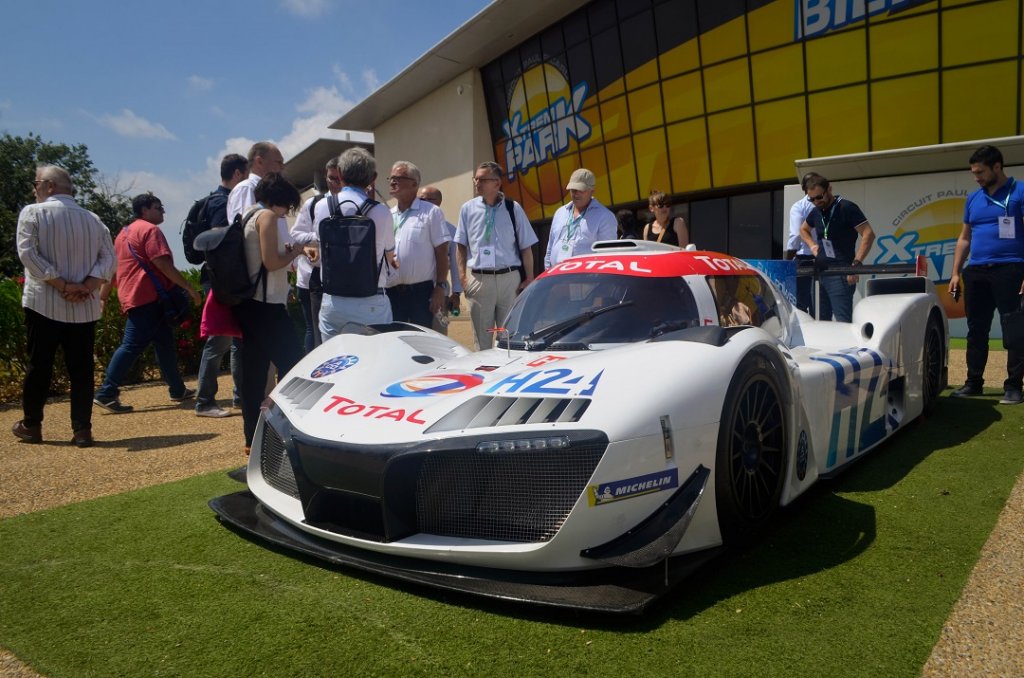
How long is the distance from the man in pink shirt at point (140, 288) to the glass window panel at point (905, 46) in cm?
1376

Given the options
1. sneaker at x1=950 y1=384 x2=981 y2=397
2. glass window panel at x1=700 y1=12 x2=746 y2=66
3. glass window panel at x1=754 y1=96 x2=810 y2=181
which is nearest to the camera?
sneaker at x1=950 y1=384 x2=981 y2=397

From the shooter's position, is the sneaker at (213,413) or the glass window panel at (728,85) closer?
the sneaker at (213,413)

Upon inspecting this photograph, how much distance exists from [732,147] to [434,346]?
1489 cm

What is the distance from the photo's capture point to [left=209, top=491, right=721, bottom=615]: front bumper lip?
6.83 feet

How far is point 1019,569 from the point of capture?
2.45 metres

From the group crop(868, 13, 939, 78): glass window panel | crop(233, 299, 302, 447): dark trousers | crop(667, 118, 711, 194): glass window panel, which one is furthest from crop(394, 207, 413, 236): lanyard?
crop(667, 118, 711, 194): glass window panel

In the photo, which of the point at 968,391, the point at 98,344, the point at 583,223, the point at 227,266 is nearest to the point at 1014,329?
the point at 968,391

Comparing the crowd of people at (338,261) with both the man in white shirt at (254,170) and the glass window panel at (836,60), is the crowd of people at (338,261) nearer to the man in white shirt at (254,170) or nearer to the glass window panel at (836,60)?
the man in white shirt at (254,170)

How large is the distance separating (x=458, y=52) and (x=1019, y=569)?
72.7 ft

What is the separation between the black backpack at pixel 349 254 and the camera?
13.1 ft

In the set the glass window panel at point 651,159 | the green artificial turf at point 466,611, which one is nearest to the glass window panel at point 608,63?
the glass window panel at point 651,159

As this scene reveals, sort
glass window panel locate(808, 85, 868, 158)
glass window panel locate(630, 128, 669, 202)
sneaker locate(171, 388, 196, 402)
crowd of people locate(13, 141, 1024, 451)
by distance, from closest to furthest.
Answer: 1. crowd of people locate(13, 141, 1024, 451)
2. sneaker locate(171, 388, 196, 402)
3. glass window panel locate(808, 85, 868, 158)
4. glass window panel locate(630, 128, 669, 202)

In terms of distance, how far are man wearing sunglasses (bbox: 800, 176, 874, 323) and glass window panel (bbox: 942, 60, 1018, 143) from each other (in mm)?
9947

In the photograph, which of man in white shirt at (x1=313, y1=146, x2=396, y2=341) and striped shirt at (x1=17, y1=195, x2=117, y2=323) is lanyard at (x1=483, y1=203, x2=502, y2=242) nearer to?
man in white shirt at (x1=313, y1=146, x2=396, y2=341)
